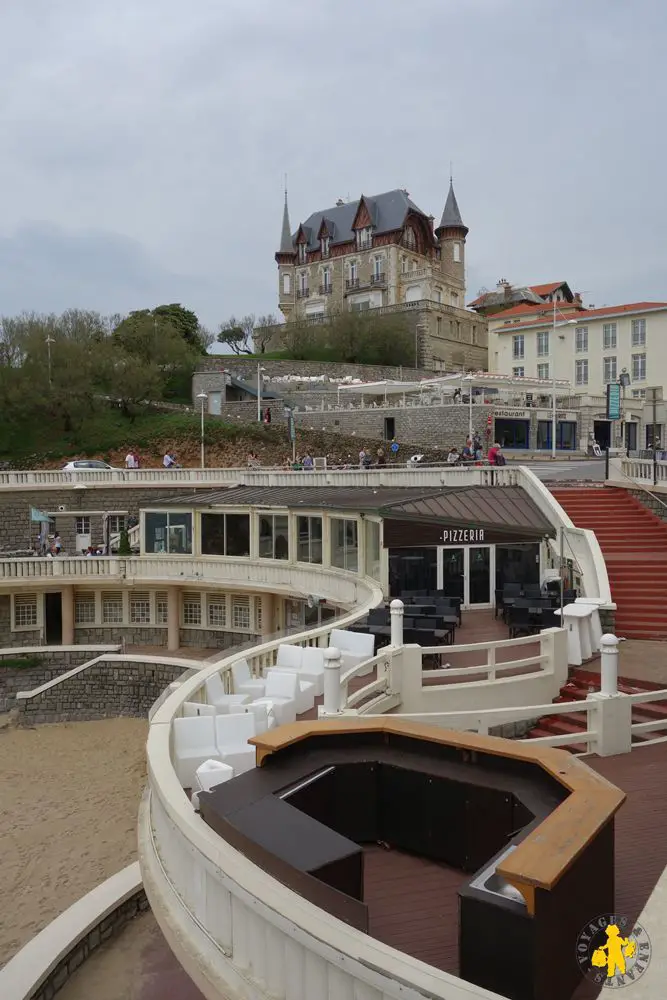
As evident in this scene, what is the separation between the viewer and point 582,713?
10242mm

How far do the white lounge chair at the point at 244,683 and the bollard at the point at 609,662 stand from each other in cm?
405

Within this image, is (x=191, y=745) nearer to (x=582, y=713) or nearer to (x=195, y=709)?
(x=195, y=709)

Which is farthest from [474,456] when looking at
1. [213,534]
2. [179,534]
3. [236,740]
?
[236,740]

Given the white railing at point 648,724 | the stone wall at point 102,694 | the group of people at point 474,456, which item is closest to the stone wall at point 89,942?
the white railing at point 648,724

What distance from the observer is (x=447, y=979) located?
10.2 ft

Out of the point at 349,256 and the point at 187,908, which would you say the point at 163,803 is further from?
the point at 349,256

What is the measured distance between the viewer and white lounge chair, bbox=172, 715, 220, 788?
6.27 m

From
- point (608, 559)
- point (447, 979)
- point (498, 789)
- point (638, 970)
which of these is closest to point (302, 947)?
point (447, 979)

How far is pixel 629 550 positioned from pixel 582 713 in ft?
31.7

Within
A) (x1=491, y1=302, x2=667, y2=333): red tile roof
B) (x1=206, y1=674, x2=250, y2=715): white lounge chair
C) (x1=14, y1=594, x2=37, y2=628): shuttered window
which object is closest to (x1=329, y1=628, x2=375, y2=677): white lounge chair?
(x1=206, y1=674, x2=250, y2=715): white lounge chair

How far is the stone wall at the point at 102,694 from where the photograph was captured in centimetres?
2303

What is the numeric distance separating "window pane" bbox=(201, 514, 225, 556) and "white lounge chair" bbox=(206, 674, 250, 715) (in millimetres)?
16884

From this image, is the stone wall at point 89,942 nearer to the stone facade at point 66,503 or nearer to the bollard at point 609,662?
the bollard at point 609,662

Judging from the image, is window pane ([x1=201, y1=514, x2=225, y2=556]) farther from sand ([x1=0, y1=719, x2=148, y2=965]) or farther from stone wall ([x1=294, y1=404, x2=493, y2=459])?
stone wall ([x1=294, y1=404, x2=493, y2=459])
